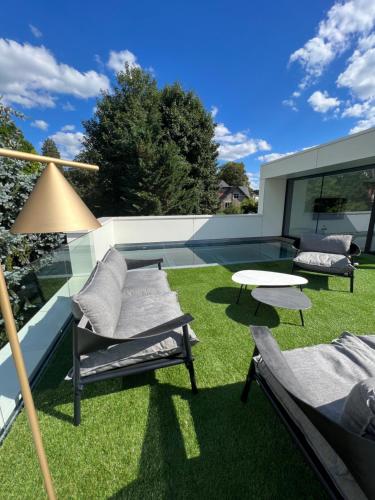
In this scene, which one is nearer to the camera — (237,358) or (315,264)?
(237,358)

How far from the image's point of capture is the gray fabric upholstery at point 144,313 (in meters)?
1.88

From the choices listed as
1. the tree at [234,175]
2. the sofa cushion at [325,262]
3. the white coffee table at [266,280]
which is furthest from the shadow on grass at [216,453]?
the tree at [234,175]

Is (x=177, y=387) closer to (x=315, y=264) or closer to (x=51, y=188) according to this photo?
(x=51, y=188)

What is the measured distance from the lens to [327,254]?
4.16 m

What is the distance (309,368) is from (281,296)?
4.66 feet

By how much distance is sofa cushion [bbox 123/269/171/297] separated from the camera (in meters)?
2.60

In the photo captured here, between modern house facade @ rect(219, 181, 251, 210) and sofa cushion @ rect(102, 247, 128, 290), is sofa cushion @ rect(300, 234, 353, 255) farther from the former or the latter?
modern house facade @ rect(219, 181, 251, 210)

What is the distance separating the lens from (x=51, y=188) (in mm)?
805

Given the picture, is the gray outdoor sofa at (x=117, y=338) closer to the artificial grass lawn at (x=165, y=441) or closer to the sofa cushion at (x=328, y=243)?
the artificial grass lawn at (x=165, y=441)

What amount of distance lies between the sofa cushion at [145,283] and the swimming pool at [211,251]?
2143 millimetres

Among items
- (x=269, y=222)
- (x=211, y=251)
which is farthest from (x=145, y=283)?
(x=269, y=222)

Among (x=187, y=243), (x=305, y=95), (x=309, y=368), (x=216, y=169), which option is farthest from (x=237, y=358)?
(x=216, y=169)

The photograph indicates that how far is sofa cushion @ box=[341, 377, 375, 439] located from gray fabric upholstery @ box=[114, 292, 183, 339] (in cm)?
140

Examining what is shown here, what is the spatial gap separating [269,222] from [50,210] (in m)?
8.78
